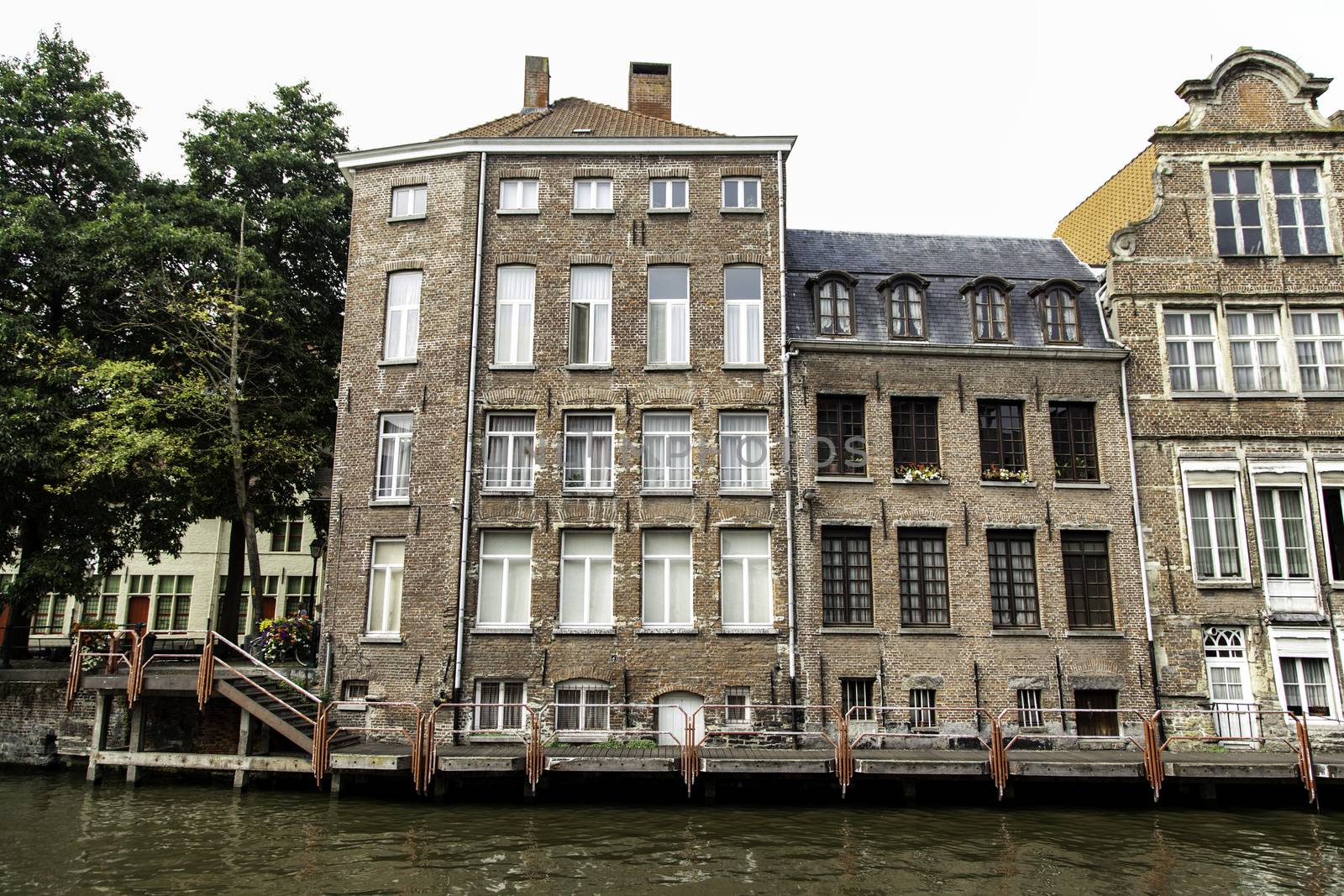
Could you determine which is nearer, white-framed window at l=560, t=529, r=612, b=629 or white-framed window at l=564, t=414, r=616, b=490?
white-framed window at l=560, t=529, r=612, b=629

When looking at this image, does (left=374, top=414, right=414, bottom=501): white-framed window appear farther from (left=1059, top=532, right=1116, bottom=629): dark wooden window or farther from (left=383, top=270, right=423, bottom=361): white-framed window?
(left=1059, top=532, right=1116, bottom=629): dark wooden window

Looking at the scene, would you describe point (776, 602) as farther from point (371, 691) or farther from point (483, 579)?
point (371, 691)

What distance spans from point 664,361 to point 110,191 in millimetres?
15156

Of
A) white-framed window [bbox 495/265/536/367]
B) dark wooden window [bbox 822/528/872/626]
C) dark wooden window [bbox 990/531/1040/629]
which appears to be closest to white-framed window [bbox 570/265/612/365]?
white-framed window [bbox 495/265/536/367]

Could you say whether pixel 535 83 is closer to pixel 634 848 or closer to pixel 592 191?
pixel 592 191

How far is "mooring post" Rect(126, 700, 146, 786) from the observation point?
1697cm

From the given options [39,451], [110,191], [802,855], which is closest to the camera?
[802,855]

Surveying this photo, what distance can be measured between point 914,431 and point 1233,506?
281 inches

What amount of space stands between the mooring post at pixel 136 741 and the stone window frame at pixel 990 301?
1905 centimetres

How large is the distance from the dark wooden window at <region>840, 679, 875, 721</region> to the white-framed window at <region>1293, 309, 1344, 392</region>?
12.1 metres

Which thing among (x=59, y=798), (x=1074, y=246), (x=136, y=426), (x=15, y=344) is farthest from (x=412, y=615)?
(x=1074, y=246)

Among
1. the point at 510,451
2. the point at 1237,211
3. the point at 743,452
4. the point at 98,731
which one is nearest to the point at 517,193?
the point at 510,451

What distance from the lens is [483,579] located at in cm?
1936

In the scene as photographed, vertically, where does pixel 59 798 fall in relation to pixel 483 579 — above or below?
below
